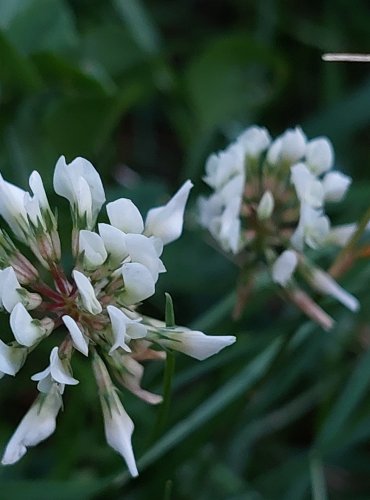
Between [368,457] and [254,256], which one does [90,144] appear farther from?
[368,457]

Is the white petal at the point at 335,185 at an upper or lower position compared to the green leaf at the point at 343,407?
upper

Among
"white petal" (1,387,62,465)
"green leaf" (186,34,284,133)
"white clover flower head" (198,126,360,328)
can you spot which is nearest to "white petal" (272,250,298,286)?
"white clover flower head" (198,126,360,328)

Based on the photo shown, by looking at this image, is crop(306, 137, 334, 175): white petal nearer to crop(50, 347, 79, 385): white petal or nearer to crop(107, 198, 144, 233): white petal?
crop(107, 198, 144, 233): white petal

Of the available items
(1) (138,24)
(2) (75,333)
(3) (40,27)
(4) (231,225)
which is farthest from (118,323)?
(1) (138,24)

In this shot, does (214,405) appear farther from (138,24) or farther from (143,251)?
(138,24)

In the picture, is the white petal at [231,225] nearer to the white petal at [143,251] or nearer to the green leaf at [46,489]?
the white petal at [143,251]

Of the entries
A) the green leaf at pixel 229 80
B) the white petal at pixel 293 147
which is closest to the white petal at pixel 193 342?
the white petal at pixel 293 147
